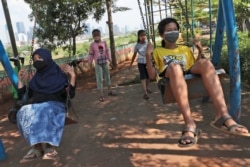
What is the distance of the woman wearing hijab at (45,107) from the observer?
3.71 meters

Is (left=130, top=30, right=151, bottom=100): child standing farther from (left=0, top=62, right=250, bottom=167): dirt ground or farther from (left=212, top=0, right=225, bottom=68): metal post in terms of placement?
(left=212, top=0, right=225, bottom=68): metal post

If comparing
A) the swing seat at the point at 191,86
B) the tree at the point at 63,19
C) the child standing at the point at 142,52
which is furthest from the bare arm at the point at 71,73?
the tree at the point at 63,19

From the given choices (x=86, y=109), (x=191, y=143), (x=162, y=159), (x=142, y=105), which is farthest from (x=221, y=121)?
(x=86, y=109)

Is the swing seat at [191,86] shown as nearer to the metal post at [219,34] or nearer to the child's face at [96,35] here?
the metal post at [219,34]

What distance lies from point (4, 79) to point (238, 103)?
896 centimetres

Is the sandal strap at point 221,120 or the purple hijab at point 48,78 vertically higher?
the purple hijab at point 48,78

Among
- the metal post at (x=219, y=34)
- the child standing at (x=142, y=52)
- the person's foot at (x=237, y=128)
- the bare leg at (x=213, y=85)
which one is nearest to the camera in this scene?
the person's foot at (x=237, y=128)

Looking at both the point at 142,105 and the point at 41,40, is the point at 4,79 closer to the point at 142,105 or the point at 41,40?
the point at 41,40

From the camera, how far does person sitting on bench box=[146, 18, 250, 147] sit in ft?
10.6

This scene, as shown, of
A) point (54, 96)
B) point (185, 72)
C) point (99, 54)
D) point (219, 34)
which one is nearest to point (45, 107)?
point (54, 96)

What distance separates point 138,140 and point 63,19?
38.6 ft

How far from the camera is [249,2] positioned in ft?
31.2

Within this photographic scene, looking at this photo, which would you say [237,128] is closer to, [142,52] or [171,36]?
[171,36]

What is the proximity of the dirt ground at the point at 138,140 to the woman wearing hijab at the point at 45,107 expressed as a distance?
44cm
